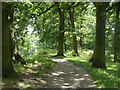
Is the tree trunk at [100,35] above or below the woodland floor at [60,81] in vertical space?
above

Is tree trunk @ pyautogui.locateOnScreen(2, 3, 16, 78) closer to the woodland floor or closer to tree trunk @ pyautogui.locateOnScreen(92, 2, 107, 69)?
the woodland floor

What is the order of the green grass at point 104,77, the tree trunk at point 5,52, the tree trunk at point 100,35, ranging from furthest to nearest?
1. the tree trunk at point 100,35
2. the tree trunk at point 5,52
3. the green grass at point 104,77

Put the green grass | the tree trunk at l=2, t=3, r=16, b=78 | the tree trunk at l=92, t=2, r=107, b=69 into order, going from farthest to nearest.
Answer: the tree trunk at l=92, t=2, r=107, b=69, the tree trunk at l=2, t=3, r=16, b=78, the green grass

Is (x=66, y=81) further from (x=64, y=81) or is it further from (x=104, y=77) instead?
(x=104, y=77)

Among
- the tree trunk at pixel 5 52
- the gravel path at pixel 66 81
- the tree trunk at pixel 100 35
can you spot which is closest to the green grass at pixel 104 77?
the gravel path at pixel 66 81

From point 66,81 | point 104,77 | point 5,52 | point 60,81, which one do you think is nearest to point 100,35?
point 104,77

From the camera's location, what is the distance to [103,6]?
10.4 metres

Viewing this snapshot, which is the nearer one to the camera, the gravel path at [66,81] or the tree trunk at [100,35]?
the gravel path at [66,81]

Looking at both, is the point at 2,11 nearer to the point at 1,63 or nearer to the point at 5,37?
the point at 5,37

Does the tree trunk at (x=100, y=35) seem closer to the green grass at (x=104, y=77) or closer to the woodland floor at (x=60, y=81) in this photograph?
the green grass at (x=104, y=77)

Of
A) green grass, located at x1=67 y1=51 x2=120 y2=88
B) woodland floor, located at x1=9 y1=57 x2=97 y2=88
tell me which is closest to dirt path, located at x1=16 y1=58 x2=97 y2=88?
woodland floor, located at x1=9 y1=57 x2=97 y2=88

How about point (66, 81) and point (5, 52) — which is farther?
point (66, 81)

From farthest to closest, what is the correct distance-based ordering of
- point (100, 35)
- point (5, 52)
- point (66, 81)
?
point (100, 35) → point (66, 81) → point (5, 52)

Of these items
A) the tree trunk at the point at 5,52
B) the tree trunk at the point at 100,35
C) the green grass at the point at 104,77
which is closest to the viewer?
the green grass at the point at 104,77
